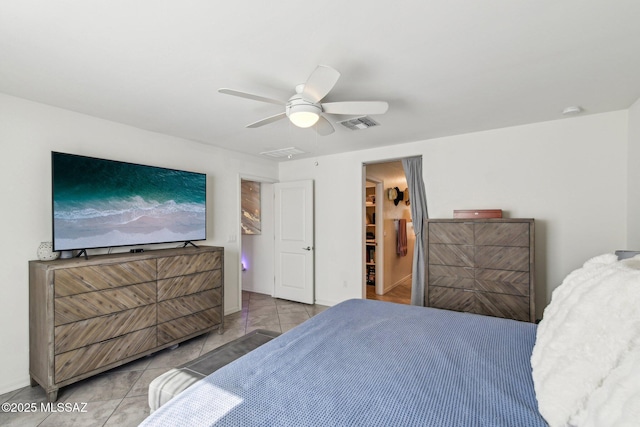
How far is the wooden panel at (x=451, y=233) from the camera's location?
318 centimetres

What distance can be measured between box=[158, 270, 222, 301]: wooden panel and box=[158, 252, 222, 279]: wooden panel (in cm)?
6

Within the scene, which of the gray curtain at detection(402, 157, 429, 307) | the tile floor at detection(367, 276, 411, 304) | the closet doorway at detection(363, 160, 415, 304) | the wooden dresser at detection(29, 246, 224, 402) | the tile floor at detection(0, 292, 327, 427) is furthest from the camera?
the closet doorway at detection(363, 160, 415, 304)

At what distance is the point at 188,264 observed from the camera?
3.17 meters

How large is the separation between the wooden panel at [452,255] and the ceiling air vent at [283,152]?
7.73 ft

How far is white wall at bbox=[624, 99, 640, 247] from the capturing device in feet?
8.52

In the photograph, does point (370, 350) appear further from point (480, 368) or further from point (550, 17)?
point (550, 17)

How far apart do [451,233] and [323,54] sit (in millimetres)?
2425

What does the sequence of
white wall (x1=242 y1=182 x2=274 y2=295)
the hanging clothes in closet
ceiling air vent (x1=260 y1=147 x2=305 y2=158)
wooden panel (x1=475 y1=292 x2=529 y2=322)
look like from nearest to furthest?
wooden panel (x1=475 y1=292 x2=529 y2=322) → ceiling air vent (x1=260 y1=147 x2=305 y2=158) → white wall (x1=242 y1=182 x2=274 y2=295) → the hanging clothes in closet

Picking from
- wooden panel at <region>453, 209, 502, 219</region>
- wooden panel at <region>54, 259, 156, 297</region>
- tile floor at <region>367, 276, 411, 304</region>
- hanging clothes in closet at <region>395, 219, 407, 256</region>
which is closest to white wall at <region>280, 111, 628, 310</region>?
wooden panel at <region>453, 209, 502, 219</region>

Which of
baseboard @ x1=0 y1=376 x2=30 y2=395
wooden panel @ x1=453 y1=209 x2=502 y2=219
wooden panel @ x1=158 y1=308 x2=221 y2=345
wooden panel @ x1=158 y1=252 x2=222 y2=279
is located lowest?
baseboard @ x1=0 y1=376 x2=30 y2=395

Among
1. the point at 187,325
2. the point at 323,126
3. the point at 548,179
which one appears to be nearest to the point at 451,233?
the point at 548,179

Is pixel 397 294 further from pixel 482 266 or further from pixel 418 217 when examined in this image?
pixel 482 266

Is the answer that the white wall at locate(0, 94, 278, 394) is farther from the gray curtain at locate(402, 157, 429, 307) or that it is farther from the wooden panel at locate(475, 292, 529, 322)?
the wooden panel at locate(475, 292, 529, 322)

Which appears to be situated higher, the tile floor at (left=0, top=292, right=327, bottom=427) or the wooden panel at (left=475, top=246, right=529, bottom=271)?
the wooden panel at (left=475, top=246, right=529, bottom=271)
